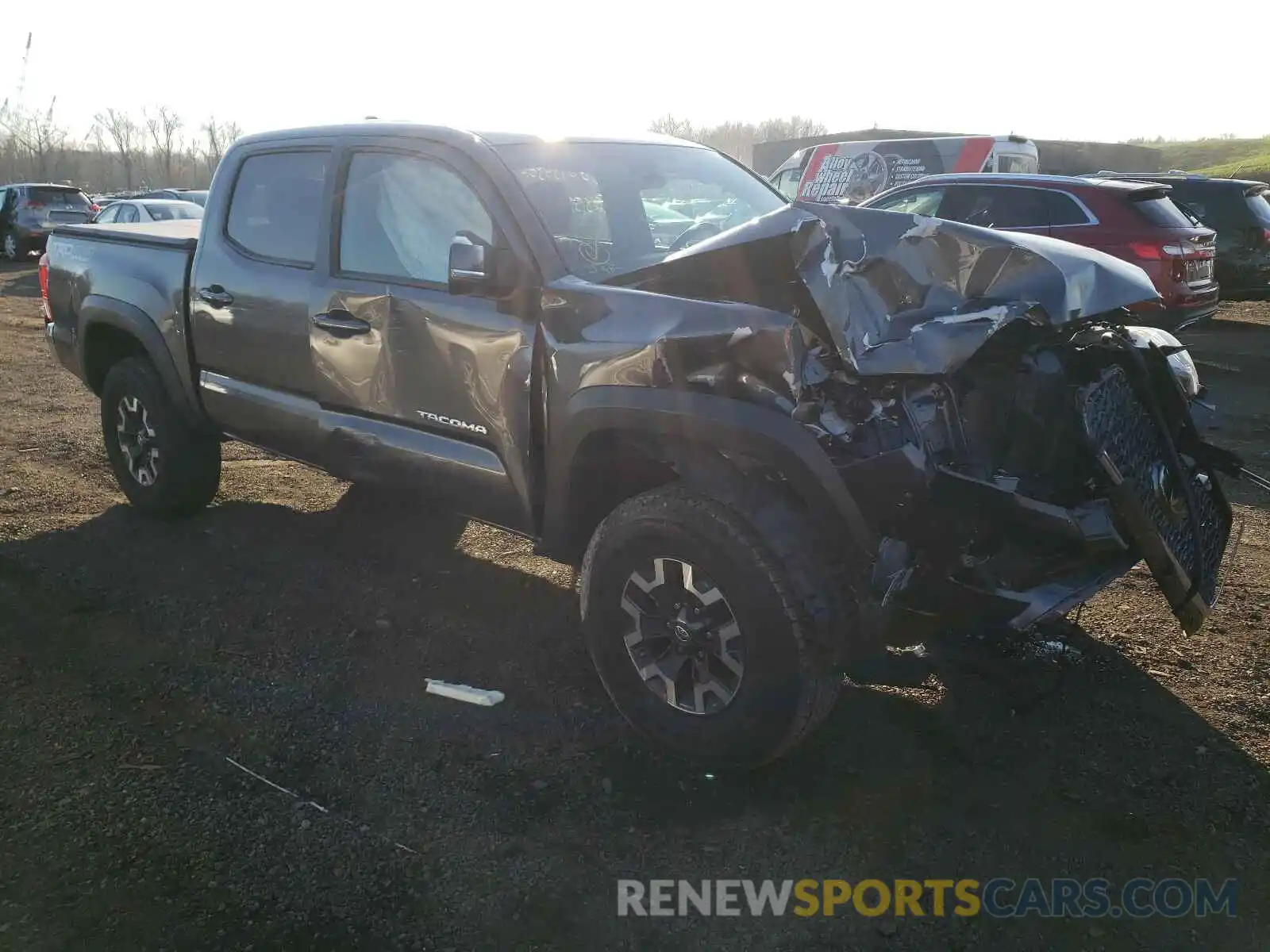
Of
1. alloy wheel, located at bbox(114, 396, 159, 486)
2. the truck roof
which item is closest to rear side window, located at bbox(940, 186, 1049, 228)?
the truck roof

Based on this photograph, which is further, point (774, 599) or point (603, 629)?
point (603, 629)

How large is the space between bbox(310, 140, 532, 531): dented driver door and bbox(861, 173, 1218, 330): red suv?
20.0 ft

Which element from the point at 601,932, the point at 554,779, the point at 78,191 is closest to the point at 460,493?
the point at 554,779

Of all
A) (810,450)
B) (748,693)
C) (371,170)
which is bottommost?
(748,693)

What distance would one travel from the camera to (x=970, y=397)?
2.89 metres

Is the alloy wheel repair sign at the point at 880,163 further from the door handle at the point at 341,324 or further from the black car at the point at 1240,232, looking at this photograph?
the door handle at the point at 341,324

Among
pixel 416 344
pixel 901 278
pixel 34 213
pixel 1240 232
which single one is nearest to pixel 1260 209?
pixel 1240 232

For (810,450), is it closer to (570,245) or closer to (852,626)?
(852,626)

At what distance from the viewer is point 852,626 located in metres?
2.82

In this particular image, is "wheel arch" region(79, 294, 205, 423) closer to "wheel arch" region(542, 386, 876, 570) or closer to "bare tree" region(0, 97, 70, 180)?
"wheel arch" region(542, 386, 876, 570)

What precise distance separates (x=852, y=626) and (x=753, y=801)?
653 mm

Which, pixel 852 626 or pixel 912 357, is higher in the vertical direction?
pixel 912 357

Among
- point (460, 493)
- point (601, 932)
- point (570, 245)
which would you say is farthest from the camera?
point (460, 493)

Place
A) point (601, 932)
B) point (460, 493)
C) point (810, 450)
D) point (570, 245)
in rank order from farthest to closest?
point (460, 493) < point (570, 245) < point (810, 450) < point (601, 932)
